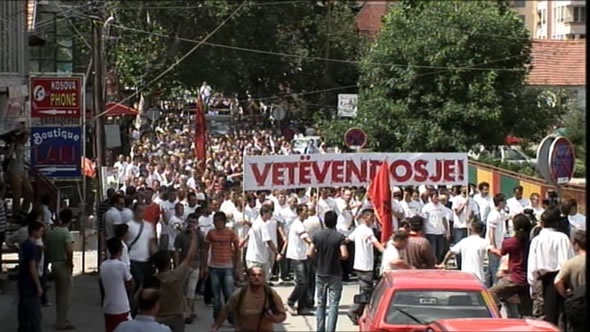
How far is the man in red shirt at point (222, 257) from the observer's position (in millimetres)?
14852

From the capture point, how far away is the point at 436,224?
20.6m

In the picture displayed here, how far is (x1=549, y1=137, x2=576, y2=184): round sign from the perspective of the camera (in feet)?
51.1

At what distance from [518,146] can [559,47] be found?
46.2ft

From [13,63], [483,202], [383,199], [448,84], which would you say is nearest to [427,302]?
[383,199]

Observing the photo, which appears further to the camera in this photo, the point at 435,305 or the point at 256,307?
the point at 435,305

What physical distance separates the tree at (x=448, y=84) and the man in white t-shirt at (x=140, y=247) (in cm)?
1980

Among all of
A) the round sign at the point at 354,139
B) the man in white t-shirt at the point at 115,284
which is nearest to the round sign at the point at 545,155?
the man in white t-shirt at the point at 115,284

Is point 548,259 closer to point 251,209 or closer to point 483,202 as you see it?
point 251,209

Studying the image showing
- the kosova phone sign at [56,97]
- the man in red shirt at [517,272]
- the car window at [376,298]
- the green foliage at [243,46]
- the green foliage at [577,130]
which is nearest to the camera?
the car window at [376,298]

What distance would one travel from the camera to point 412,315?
36.0 feet

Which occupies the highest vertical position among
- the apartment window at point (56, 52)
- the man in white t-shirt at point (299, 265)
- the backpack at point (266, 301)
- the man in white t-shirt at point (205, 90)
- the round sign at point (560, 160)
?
the apartment window at point (56, 52)

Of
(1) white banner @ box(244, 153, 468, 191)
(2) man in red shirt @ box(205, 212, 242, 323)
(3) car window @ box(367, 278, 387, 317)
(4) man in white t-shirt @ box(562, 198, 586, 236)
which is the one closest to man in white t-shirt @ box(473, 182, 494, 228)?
(1) white banner @ box(244, 153, 468, 191)

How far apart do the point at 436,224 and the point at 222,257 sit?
671 centimetres

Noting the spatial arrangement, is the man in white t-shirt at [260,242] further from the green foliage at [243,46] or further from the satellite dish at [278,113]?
the satellite dish at [278,113]
